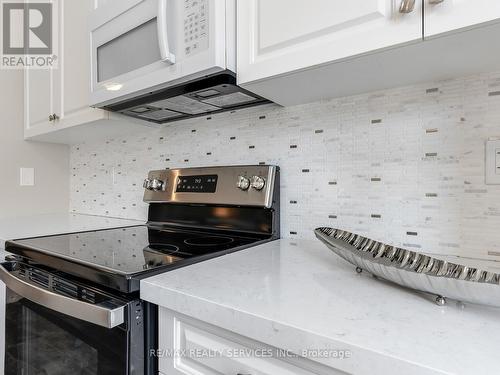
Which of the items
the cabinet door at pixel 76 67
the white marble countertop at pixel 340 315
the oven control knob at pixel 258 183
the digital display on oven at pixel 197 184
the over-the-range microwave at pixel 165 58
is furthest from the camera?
the cabinet door at pixel 76 67

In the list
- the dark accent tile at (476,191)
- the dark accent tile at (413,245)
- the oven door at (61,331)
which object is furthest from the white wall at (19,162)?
the dark accent tile at (476,191)

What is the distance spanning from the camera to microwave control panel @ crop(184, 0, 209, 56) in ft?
2.85

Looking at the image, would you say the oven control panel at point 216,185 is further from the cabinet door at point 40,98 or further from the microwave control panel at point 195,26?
the cabinet door at point 40,98

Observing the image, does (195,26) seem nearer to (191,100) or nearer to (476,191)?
(191,100)

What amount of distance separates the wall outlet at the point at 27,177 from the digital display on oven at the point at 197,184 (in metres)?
1.25

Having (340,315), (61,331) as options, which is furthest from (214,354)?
(61,331)

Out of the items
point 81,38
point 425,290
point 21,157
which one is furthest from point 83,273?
point 21,157

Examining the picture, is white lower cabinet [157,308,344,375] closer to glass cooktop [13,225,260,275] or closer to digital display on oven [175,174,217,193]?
glass cooktop [13,225,260,275]

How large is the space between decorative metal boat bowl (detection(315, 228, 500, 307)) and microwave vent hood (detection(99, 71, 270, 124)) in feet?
1.70

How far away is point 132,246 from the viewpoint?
0.97m

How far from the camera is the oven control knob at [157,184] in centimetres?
138

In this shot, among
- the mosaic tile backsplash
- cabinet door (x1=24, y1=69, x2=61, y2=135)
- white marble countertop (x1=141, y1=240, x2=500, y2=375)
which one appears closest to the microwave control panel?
the mosaic tile backsplash

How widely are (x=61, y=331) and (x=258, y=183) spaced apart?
683 millimetres

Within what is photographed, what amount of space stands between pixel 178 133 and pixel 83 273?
2.92ft
